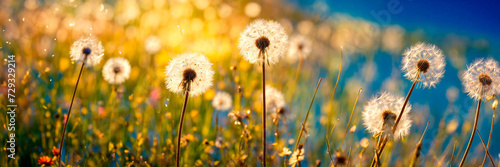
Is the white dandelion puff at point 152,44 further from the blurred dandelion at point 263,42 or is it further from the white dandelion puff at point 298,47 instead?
the blurred dandelion at point 263,42

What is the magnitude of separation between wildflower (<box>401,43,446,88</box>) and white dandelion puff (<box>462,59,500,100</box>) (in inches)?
6.5

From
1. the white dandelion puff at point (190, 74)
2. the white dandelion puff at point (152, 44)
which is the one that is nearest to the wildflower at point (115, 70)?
the white dandelion puff at point (190, 74)

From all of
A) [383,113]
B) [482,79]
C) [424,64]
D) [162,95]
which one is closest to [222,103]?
[162,95]

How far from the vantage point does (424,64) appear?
4.35 ft

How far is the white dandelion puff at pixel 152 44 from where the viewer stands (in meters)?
3.68

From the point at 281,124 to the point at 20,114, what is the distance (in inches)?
67.6

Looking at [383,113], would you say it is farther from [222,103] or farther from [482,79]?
[222,103]

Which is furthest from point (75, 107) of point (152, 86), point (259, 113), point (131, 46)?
point (131, 46)

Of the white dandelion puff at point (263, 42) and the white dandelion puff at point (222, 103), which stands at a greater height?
the white dandelion puff at point (263, 42)

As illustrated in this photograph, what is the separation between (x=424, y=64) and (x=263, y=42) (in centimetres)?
65

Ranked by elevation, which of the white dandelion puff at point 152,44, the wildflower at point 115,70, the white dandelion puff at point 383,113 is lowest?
the white dandelion puff at point 383,113

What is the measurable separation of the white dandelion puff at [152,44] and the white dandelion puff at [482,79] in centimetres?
301

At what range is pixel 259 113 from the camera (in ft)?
8.07

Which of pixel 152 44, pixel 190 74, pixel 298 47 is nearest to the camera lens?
pixel 190 74
